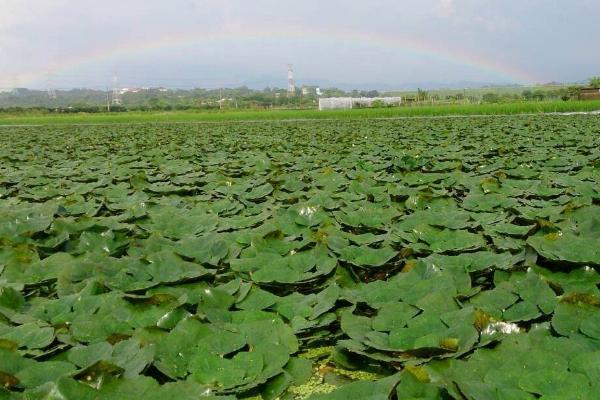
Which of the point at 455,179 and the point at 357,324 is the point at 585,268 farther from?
the point at 455,179

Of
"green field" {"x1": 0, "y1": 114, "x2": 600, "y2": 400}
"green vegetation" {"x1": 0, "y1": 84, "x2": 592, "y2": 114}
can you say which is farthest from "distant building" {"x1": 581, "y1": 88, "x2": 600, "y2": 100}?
"green field" {"x1": 0, "y1": 114, "x2": 600, "y2": 400}

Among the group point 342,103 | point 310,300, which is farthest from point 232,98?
point 310,300

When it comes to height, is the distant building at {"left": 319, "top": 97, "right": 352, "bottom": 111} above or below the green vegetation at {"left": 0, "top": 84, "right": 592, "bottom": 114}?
below

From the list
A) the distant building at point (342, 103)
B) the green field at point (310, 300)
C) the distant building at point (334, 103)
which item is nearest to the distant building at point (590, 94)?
the distant building at point (342, 103)

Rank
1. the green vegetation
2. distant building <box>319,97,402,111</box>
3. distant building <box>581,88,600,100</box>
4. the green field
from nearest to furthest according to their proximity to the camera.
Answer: the green field, distant building <box>581,88,600,100</box>, distant building <box>319,97,402,111</box>, the green vegetation

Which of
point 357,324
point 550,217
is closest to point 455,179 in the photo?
point 550,217

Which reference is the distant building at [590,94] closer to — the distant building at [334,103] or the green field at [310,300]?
the distant building at [334,103]

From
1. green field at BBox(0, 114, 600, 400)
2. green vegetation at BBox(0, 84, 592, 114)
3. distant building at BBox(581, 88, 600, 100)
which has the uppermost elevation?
green vegetation at BBox(0, 84, 592, 114)

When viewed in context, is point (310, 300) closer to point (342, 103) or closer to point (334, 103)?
point (334, 103)

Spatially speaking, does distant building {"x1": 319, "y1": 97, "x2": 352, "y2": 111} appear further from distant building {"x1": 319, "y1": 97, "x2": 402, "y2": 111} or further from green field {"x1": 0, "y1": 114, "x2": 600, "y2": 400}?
green field {"x1": 0, "y1": 114, "x2": 600, "y2": 400}

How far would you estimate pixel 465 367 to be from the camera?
1.48 metres

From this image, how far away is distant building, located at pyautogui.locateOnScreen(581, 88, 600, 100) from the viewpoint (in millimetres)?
32109

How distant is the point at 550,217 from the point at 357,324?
67.9 inches

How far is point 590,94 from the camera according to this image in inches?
1275
